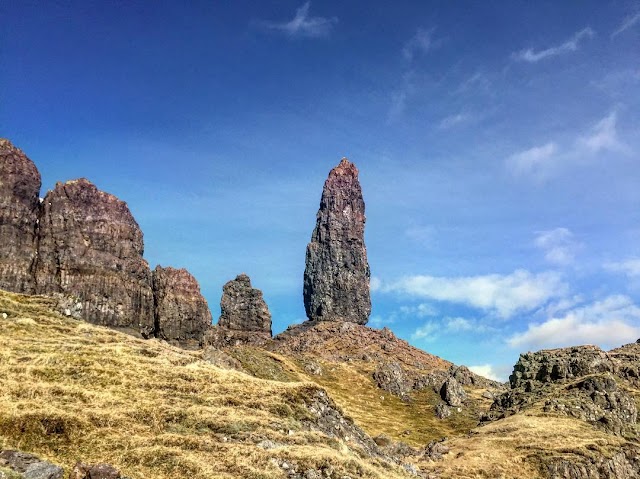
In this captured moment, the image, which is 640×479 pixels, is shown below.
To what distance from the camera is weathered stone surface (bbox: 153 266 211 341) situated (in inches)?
6284

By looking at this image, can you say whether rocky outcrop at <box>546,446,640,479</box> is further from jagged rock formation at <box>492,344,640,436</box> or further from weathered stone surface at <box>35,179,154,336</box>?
weathered stone surface at <box>35,179,154,336</box>

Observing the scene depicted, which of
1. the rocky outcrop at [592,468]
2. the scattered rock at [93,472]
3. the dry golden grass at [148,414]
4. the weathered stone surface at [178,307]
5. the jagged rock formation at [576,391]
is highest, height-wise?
the weathered stone surface at [178,307]

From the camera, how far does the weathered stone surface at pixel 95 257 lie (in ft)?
468

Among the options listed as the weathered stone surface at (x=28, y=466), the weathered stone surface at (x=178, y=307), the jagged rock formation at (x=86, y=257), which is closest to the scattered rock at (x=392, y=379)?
the weathered stone surface at (x=178, y=307)

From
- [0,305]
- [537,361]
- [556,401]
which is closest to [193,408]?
[0,305]

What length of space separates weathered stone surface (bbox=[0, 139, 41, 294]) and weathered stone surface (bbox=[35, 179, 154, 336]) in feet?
10.8

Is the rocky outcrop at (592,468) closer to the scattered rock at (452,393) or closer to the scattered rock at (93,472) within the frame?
the scattered rock at (93,472)

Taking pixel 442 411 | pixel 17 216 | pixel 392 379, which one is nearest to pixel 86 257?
pixel 17 216

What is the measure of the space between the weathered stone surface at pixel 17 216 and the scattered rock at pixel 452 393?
389 ft

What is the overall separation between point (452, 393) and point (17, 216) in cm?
13202

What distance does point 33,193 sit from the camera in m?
145

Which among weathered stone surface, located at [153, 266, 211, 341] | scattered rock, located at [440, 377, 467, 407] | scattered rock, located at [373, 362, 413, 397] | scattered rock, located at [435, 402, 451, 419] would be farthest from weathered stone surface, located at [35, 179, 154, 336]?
scattered rock, located at [440, 377, 467, 407]

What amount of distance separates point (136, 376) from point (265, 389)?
1055cm

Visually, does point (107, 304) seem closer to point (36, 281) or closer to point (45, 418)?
point (36, 281)
